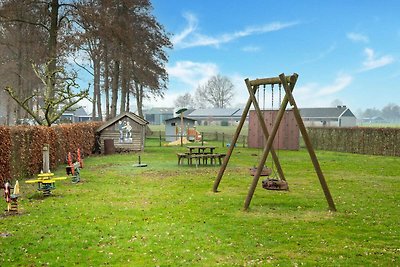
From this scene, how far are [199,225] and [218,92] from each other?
104 m

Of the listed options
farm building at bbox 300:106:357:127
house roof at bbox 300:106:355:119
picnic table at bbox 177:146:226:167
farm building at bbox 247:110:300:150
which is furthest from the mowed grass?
house roof at bbox 300:106:355:119

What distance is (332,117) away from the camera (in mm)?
74375

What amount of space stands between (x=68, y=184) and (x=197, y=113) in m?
86.6

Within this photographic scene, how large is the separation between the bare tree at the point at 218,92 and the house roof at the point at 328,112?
1224 inches

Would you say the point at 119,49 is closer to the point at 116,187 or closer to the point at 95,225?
the point at 116,187

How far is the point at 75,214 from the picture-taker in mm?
10445

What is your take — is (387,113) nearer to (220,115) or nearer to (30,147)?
(220,115)

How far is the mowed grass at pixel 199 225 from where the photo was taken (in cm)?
728

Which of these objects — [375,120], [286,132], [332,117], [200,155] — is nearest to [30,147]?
[200,155]

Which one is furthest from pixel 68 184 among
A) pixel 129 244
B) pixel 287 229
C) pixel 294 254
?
pixel 294 254

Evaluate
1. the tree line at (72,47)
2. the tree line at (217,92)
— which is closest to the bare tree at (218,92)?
the tree line at (217,92)

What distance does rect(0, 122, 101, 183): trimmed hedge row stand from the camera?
14.7 metres

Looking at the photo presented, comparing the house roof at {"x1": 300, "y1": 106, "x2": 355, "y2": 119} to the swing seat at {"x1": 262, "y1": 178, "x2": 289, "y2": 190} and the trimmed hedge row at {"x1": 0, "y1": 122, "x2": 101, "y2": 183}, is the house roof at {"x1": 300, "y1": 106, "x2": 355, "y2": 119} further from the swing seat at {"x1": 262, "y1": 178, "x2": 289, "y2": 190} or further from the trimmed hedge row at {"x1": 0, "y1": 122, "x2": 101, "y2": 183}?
the swing seat at {"x1": 262, "y1": 178, "x2": 289, "y2": 190}

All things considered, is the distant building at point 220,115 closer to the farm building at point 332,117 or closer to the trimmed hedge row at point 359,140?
the farm building at point 332,117
